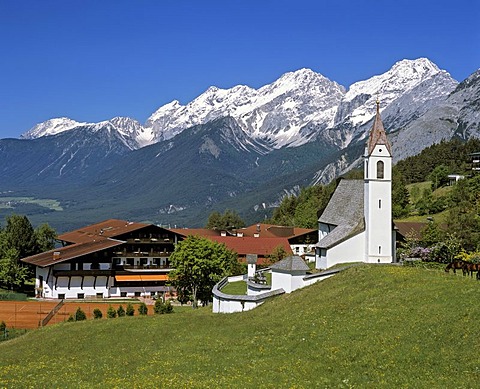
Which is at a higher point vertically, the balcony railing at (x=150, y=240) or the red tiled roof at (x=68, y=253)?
the balcony railing at (x=150, y=240)

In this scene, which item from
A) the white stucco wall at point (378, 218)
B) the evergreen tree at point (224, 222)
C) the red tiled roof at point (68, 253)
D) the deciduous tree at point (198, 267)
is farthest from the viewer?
the evergreen tree at point (224, 222)

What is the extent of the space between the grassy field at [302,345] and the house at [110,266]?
4659cm

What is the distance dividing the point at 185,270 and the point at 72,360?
116 ft

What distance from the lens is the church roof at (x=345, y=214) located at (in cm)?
5656

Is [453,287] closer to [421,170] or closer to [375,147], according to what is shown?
[375,147]

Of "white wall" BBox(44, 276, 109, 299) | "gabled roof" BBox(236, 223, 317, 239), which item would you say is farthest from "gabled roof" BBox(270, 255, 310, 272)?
"gabled roof" BBox(236, 223, 317, 239)

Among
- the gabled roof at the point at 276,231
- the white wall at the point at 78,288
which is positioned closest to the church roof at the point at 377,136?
the white wall at the point at 78,288

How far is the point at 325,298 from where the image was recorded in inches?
1467

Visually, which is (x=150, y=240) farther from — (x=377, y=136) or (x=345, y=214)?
(x=377, y=136)

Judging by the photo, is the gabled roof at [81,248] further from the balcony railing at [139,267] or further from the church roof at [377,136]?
the church roof at [377,136]

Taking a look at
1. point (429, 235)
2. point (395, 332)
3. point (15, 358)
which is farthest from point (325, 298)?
point (429, 235)

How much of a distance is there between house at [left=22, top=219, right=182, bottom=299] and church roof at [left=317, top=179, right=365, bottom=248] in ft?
102

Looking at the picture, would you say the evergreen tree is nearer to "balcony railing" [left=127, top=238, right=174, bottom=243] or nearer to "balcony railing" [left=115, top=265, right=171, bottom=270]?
"balcony railing" [left=127, top=238, right=174, bottom=243]

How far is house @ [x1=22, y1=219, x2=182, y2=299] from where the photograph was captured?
86.8 metres
